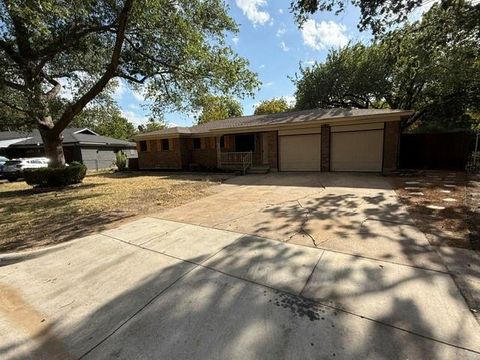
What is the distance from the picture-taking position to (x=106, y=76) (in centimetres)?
938

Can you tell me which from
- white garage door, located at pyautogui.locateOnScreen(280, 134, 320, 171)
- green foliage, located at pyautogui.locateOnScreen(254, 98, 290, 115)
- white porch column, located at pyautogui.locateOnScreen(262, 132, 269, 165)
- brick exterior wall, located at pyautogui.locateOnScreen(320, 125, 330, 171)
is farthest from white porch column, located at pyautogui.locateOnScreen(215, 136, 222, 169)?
green foliage, located at pyautogui.locateOnScreen(254, 98, 290, 115)

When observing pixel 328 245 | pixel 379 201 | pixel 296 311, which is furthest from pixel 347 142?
pixel 296 311

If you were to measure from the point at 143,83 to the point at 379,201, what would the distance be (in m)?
10.6

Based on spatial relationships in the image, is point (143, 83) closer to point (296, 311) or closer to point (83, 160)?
point (296, 311)

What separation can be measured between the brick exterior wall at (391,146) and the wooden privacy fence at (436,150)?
8.44 feet

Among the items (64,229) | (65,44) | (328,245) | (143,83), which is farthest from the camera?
(143,83)

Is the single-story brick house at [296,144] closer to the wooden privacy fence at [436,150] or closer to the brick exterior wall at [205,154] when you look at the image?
the brick exterior wall at [205,154]

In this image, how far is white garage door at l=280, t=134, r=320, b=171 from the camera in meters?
12.8

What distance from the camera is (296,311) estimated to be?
2438 mm

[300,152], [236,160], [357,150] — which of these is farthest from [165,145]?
[357,150]

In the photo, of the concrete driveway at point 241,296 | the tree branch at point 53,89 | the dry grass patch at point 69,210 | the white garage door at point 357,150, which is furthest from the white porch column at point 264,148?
the tree branch at point 53,89

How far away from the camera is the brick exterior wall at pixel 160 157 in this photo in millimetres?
17031

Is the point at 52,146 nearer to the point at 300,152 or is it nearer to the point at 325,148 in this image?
the point at 300,152

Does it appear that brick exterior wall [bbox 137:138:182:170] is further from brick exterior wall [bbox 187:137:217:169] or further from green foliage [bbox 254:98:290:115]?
green foliage [bbox 254:98:290:115]
